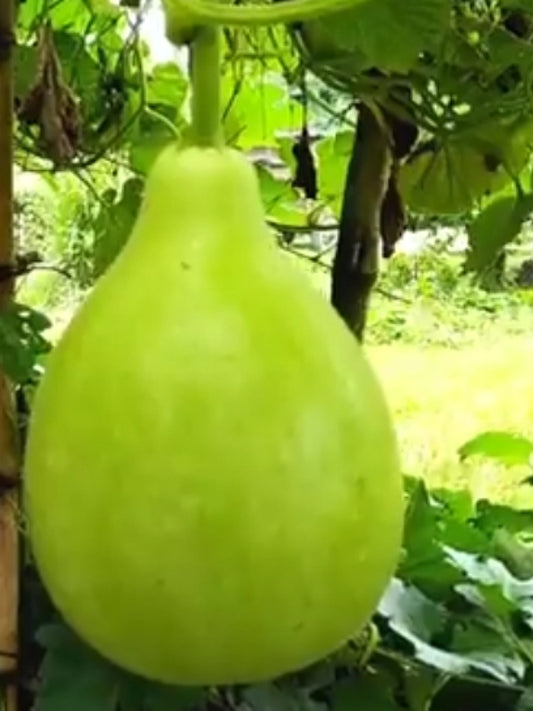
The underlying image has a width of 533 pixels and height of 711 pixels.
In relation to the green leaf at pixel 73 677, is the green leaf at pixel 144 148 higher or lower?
higher

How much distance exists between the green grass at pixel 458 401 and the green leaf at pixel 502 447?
970 mm

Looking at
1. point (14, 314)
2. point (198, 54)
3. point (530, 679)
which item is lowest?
point (530, 679)

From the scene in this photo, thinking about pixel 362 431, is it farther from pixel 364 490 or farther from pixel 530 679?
pixel 530 679

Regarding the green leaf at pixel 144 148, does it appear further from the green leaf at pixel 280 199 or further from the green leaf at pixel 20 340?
the green leaf at pixel 20 340

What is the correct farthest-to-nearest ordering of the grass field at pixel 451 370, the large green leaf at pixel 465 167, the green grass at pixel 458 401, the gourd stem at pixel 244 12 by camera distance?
the grass field at pixel 451 370 → the green grass at pixel 458 401 → the large green leaf at pixel 465 167 → the gourd stem at pixel 244 12

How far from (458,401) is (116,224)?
181 cm

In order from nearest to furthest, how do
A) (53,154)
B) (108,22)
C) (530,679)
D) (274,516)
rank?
(274,516), (53,154), (530,679), (108,22)

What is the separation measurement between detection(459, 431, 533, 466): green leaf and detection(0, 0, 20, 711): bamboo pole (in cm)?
38

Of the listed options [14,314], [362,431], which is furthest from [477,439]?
[362,431]

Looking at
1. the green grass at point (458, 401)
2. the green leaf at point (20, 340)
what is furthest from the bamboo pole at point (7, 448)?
the green grass at point (458, 401)

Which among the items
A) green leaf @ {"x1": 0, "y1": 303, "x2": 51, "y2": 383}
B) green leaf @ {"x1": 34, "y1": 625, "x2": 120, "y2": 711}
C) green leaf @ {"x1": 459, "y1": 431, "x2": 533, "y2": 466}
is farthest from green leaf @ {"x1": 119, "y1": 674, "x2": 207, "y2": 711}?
green leaf @ {"x1": 459, "y1": 431, "x2": 533, "y2": 466}

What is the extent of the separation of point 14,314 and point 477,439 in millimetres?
411

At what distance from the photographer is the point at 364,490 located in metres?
0.37

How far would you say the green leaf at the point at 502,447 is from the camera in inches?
36.9
